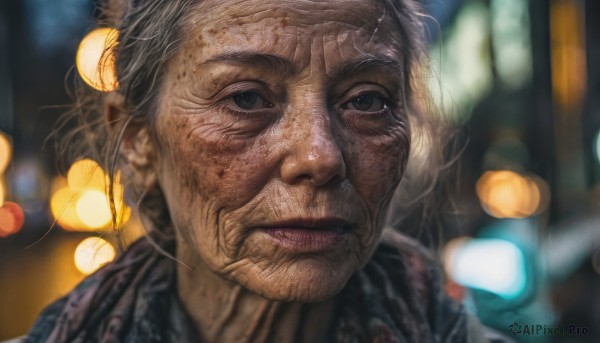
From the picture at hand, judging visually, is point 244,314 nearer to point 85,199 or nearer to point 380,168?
point 380,168

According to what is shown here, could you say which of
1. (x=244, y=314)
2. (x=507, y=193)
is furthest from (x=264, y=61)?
(x=507, y=193)

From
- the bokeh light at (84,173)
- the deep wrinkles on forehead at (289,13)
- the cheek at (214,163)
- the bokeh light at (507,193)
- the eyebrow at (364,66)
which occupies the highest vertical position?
the deep wrinkles on forehead at (289,13)

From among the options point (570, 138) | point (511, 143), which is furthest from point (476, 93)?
point (570, 138)

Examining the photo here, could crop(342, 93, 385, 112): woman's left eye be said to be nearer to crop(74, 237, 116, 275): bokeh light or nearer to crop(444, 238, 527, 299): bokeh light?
crop(74, 237, 116, 275): bokeh light

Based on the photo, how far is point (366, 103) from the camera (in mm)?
1991

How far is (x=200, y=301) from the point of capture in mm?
2191

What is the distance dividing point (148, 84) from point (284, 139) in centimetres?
53

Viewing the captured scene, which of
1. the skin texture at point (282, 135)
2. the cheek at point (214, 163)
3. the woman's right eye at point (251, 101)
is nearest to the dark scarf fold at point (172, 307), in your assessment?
the skin texture at point (282, 135)

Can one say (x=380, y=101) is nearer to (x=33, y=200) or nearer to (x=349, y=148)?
(x=349, y=148)

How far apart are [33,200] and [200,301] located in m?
6.26

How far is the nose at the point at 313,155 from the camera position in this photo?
1773 mm

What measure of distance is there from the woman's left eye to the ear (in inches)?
24.2

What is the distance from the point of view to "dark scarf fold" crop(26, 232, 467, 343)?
217 cm

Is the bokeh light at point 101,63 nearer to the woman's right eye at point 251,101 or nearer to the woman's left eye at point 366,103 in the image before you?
the woman's right eye at point 251,101
